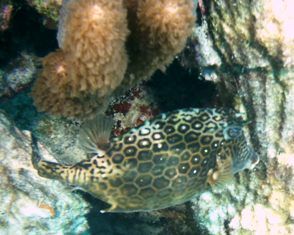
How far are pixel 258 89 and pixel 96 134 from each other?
5.08 feet

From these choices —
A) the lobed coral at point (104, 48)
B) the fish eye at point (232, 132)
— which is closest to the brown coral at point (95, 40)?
the lobed coral at point (104, 48)

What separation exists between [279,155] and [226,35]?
1.25 m

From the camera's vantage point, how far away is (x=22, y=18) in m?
4.00

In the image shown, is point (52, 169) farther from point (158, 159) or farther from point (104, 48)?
point (104, 48)

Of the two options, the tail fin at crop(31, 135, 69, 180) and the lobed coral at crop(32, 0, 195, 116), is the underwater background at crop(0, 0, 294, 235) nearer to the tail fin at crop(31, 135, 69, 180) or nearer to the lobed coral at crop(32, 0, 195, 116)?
the lobed coral at crop(32, 0, 195, 116)

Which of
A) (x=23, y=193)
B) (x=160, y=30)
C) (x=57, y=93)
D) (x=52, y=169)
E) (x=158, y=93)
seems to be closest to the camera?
(x=160, y=30)

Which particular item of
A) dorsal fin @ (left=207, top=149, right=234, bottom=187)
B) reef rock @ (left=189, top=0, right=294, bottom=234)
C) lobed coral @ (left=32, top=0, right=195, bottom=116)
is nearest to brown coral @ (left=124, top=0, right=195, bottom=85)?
lobed coral @ (left=32, top=0, right=195, bottom=116)

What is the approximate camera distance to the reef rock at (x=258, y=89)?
9.63 ft

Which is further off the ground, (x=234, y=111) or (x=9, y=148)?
(x=234, y=111)

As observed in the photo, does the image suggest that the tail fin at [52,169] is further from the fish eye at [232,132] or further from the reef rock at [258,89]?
the reef rock at [258,89]

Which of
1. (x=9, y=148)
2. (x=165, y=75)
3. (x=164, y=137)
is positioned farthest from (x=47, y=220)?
(x=165, y=75)

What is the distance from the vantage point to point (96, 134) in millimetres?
3246

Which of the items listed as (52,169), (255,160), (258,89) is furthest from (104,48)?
(255,160)

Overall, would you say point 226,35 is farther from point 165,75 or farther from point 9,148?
point 9,148
